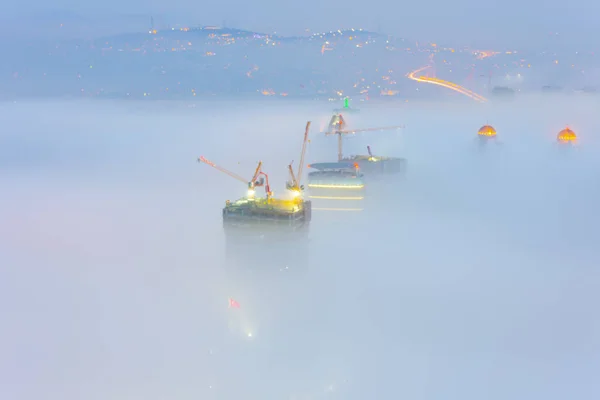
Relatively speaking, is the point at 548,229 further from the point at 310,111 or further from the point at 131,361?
the point at 310,111

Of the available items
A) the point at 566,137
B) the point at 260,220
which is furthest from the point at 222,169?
the point at 566,137

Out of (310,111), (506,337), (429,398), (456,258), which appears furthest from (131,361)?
(310,111)

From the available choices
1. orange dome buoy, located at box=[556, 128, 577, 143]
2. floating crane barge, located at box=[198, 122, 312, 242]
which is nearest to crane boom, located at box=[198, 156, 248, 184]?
floating crane barge, located at box=[198, 122, 312, 242]

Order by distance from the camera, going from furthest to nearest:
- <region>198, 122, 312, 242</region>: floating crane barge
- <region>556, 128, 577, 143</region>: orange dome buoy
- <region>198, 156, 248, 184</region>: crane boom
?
<region>556, 128, 577, 143</region>: orange dome buoy < <region>198, 156, 248, 184</region>: crane boom < <region>198, 122, 312, 242</region>: floating crane barge

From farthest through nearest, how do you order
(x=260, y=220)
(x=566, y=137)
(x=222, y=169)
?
(x=566, y=137)
(x=222, y=169)
(x=260, y=220)

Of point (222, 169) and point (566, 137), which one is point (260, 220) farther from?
point (566, 137)

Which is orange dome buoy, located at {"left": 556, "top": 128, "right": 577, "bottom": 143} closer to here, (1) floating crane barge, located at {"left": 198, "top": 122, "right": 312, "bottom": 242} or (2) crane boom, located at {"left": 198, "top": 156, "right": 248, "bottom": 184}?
(2) crane boom, located at {"left": 198, "top": 156, "right": 248, "bottom": 184}

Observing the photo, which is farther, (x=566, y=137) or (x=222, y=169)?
(x=566, y=137)

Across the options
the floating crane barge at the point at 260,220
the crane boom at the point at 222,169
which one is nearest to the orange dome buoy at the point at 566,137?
the crane boom at the point at 222,169

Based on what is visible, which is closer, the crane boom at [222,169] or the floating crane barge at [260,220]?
the floating crane barge at [260,220]

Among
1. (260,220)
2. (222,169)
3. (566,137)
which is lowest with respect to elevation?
(222,169)

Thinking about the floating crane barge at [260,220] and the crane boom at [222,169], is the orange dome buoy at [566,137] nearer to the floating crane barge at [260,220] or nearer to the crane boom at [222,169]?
the crane boom at [222,169]

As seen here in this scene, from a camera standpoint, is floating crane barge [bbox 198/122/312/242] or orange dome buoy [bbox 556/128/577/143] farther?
orange dome buoy [bbox 556/128/577/143]
